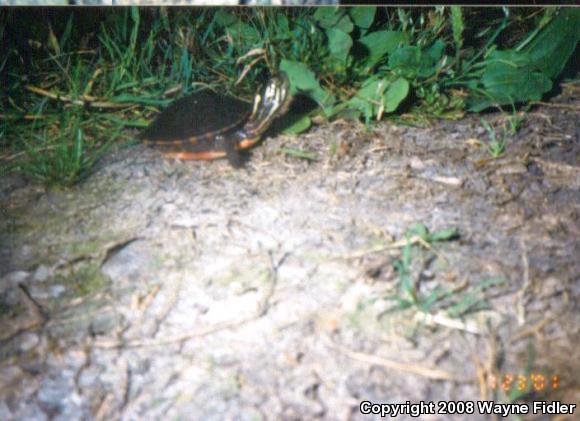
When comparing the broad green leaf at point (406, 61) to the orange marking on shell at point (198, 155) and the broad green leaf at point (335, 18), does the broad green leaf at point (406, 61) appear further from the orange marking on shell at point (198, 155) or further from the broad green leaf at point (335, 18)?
the orange marking on shell at point (198, 155)

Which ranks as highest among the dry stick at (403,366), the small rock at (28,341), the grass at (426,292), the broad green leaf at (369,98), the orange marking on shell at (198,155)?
the broad green leaf at (369,98)

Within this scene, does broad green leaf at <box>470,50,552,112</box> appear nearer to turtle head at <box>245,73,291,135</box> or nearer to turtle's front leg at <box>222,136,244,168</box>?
turtle head at <box>245,73,291,135</box>

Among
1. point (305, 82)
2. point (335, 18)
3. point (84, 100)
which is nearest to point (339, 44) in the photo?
point (335, 18)

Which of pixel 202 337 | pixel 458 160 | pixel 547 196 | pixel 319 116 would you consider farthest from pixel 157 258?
pixel 547 196

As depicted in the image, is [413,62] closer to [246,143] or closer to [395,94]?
[395,94]

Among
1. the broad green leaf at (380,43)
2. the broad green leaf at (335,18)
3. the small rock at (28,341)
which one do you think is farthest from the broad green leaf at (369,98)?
the small rock at (28,341)

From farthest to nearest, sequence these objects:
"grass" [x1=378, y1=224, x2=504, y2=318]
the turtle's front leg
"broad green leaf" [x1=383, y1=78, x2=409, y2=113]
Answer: "broad green leaf" [x1=383, y1=78, x2=409, y2=113] < the turtle's front leg < "grass" [x1=378, y1=224, x2=504, y2=318]

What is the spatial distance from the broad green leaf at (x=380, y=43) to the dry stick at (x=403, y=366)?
4.24 feet

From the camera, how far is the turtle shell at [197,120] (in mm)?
1603

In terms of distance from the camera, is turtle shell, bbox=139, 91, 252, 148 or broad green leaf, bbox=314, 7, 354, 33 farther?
broad green leaf, bbox=314, 7, 354, 33

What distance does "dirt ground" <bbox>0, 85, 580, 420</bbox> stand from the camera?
96 cm

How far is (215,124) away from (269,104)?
21 centimetres
